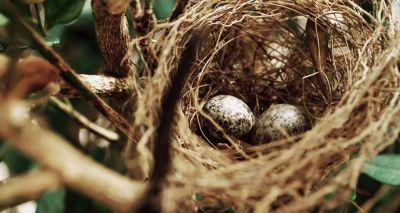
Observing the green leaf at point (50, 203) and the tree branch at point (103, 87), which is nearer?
the tree branch at point (103, 87)

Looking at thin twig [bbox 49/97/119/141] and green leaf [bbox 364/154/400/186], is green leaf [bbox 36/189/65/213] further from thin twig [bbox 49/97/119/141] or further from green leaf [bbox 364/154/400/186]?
green leaf [bbox 364/154/400/186]

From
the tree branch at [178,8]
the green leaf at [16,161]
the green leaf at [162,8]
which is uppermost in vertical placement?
the tree branch at [178,8]

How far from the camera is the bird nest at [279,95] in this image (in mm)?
635

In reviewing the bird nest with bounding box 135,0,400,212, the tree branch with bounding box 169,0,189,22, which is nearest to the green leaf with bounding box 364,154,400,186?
the bird nest with bounding box 135,0,400,212

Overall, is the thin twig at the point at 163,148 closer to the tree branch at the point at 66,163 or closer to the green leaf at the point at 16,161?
the tree branch at the point at 66,163

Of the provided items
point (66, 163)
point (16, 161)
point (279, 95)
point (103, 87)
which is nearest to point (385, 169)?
point (279, 95)

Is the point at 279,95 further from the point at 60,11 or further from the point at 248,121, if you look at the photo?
the point at 60,11

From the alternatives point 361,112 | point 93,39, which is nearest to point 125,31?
point 361,112

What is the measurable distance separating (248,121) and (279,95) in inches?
6.0

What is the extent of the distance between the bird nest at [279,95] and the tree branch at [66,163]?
0.27 feet

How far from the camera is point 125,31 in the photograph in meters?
0.89

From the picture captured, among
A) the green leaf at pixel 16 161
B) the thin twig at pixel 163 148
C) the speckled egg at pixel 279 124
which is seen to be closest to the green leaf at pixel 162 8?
the speckled egg at pixel 279 124

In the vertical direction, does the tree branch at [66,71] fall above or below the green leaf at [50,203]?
above

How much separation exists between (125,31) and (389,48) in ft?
1.43
